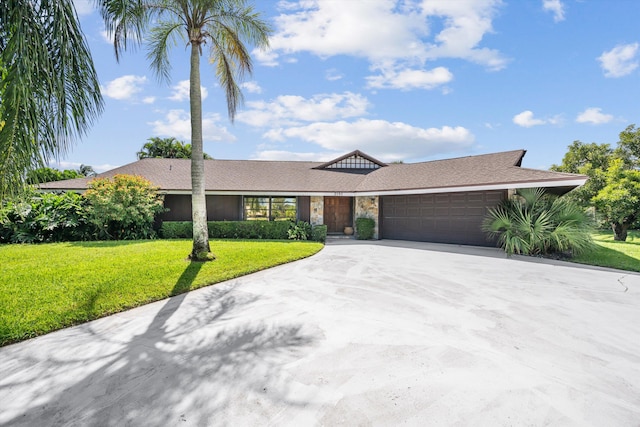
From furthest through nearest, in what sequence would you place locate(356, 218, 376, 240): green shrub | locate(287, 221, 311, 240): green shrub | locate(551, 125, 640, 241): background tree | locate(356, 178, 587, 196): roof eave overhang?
locate(551, 125, 640, 241): background tree, locate(356, 218, 376, 240): green shrub, locate(287, 221, 311, 240): green shrub, locate(356, 178, 587, 196): roof eave overhang

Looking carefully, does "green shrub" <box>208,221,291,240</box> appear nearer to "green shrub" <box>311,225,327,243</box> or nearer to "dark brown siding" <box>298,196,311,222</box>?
"green shrub" <box>311,225,327,243</box>

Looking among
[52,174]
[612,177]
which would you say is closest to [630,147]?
[612,177]

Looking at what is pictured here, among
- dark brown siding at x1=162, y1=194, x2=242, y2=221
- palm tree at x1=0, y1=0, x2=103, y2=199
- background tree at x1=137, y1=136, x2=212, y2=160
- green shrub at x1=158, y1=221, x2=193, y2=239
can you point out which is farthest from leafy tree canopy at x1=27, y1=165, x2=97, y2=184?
background tree at x1=137, y1=136, x2=212, y2=160

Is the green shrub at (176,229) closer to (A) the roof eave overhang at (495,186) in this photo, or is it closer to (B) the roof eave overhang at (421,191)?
(B) the roof eave overhang at (421,191)

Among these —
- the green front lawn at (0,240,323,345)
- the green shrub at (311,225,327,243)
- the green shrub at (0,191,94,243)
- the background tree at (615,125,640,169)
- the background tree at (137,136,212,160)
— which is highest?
the background tree at (137,136,212,160)

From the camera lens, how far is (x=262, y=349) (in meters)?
3.39

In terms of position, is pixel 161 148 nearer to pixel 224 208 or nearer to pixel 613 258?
pixel 224 208

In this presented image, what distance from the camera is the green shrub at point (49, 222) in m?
11.4

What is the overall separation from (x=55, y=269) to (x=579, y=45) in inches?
697

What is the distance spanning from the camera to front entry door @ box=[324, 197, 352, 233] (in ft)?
54.5

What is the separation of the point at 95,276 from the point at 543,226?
13.2 m

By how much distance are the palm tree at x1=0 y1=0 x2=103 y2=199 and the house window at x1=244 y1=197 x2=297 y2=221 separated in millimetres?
12105

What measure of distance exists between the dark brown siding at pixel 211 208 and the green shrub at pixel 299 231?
3.51 metres

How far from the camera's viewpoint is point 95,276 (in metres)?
6.32
